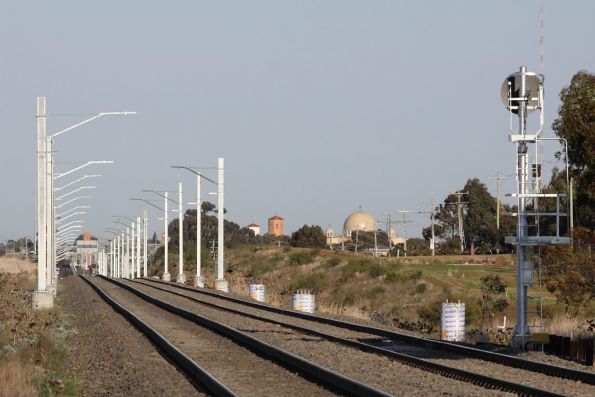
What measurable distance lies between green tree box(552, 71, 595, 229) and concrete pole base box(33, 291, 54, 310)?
19.2m

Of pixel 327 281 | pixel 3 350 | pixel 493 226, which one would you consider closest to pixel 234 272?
pixel 327 281

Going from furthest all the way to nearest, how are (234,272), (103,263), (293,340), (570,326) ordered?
(103,263), (234,272), (570,326), (293,340)

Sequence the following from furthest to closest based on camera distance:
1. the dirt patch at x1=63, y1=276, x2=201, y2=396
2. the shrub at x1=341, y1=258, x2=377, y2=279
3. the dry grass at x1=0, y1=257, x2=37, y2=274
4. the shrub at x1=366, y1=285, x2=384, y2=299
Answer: the dry grass at x1=0, y1=257, x2=37, y2=274 → the shrub at x1=341, y1=258, x2=377, y2=279 → the shrub at x1=366, y1=285, x2=384, y2=299 → the dirt patch at x1=63, y1=276, x2=201, y2=396

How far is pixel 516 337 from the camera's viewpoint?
24359 millimetres

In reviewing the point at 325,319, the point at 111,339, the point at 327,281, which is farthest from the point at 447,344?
the point at 327,281

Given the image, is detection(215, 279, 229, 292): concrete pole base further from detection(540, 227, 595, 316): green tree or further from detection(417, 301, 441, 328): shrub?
detection(540, 227, 595, 316): green tree

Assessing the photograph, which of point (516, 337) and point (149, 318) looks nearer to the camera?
point (516, 337)

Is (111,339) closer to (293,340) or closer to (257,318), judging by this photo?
(293,340)

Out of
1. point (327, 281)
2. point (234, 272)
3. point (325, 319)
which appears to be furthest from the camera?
point (234, 272)

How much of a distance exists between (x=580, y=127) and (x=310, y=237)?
11610 centimetres

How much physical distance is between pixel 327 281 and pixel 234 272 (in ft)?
65.6

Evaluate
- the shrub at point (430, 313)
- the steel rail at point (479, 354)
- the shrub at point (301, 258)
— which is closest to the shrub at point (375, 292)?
the shrub at point (430, 313)

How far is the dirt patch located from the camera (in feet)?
55.9

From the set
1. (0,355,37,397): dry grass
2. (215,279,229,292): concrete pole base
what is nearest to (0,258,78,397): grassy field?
(0,355,37,397): dry grass
